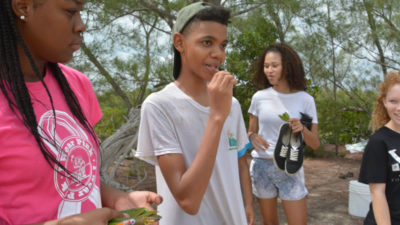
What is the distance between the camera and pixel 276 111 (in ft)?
9.46

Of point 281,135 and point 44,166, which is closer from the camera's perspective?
point 44,166

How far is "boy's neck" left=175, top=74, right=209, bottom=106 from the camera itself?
1.51 metres

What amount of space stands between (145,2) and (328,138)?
584cm

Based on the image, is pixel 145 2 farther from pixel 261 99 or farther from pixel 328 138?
pixel 328 138

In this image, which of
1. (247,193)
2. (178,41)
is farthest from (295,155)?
(178,41)

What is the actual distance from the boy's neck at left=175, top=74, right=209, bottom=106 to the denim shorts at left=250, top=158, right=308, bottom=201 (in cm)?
143

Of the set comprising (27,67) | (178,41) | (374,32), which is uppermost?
(374,32)

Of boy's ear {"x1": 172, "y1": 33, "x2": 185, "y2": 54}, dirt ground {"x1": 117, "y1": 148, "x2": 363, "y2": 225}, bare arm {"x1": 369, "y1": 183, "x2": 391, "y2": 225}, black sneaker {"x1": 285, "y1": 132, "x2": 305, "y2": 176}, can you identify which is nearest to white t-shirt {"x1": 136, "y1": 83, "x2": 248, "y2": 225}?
boy's ear {"x1": 172, "y1": 33, "x2": 185, "y2": 54}

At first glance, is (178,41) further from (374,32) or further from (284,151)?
(374,32)

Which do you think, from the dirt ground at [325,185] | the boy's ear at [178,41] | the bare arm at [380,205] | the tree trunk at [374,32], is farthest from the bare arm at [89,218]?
the tree trunk at [374,32]

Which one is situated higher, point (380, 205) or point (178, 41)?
point (178, 41)

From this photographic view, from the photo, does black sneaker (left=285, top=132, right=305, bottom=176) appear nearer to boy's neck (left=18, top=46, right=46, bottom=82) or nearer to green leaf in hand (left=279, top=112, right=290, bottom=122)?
green leaf in hand (left=279, top=112, right=290, bottom=122)

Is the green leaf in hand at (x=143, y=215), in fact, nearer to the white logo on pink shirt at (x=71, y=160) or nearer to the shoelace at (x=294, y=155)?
the white logo on pink shirt at (x=71, y=160)

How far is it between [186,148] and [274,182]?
152 cm
